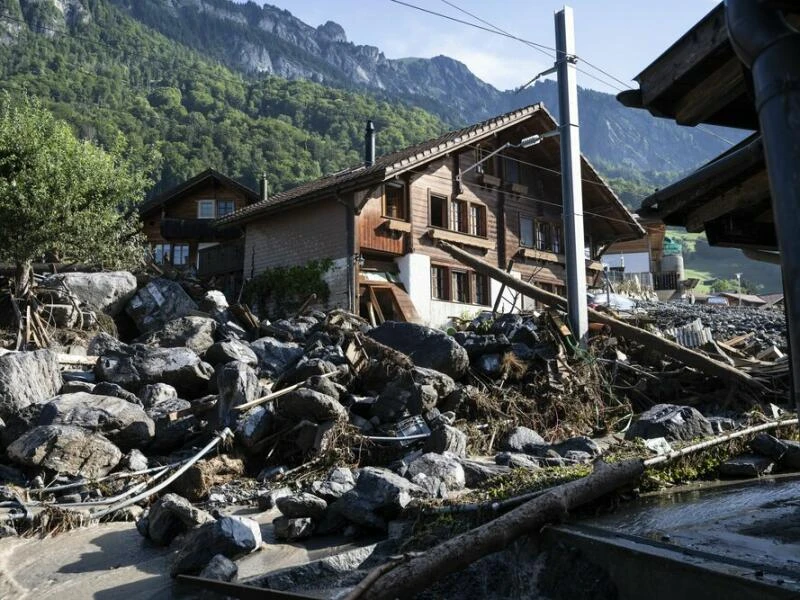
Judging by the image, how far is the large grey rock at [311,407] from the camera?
384 inches

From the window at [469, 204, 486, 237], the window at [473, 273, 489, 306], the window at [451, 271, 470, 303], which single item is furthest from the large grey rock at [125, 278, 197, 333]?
the window at [469, 204, 486, 237]

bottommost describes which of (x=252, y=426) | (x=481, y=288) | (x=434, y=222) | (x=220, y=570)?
(x=220, y=570)

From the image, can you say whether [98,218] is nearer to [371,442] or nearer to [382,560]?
[371,442]

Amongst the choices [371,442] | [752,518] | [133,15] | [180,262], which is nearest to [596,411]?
[371,442]

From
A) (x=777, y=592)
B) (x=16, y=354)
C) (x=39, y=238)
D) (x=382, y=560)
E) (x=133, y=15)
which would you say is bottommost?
(x=382, y=560)

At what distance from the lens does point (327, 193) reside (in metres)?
21.9

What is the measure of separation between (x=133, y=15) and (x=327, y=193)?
160 m

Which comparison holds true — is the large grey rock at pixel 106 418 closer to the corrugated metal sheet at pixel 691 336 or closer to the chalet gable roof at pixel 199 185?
the corrugated metal sheet at pixel 691 336

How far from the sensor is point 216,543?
567 centimetres

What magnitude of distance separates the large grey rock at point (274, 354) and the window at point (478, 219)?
12360 mm

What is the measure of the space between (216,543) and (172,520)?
1.27 metres

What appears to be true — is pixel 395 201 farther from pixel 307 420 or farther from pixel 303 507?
pixel 303 507

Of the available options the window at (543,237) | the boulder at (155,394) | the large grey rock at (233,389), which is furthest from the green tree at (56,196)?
the window at (543,237)

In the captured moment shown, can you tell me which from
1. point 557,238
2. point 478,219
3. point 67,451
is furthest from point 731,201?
point 557,238
